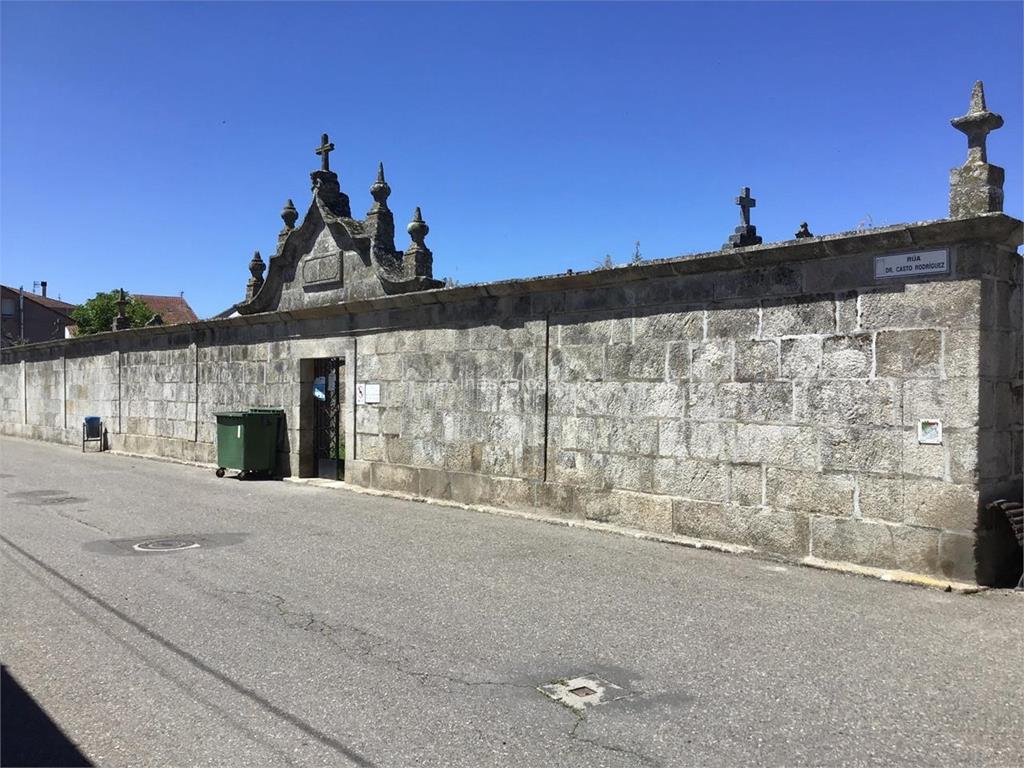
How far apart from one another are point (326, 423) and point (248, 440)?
4.69 feet

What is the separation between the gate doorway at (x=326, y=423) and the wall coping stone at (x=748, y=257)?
177 centimetres

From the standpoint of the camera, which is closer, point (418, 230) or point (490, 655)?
point (490, 655)

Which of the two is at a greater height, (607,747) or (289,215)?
(289,215)

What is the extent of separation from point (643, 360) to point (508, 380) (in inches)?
86.9

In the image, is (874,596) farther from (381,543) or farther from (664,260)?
(381,543)

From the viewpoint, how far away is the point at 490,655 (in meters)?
4.70

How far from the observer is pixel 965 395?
6.20 meters

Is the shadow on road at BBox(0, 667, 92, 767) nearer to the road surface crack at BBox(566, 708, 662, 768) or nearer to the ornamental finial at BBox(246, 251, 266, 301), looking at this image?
the road surface crack at BBox(566, 708, 662, 768)

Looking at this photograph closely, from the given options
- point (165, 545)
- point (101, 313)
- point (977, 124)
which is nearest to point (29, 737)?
point (165, 545)

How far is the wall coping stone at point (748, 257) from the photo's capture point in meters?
6.21

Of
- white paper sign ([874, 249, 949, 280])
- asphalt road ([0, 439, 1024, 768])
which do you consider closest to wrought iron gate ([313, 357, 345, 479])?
asphalt road ([0, 439, 1024, 768])

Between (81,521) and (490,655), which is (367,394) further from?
(490,655)

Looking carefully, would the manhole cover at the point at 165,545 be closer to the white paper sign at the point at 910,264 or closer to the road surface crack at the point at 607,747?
the road surface crack at the point at 607,747

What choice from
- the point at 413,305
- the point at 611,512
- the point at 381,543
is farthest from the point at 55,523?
the point at 611,512
